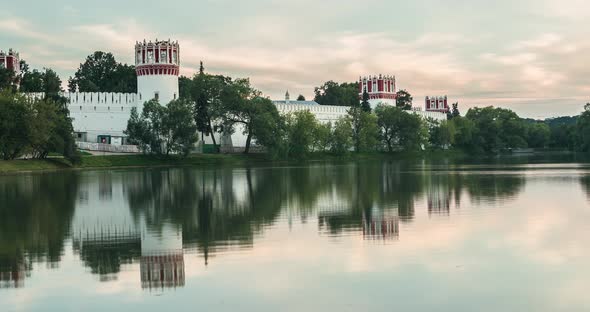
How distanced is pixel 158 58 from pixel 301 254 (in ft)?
208

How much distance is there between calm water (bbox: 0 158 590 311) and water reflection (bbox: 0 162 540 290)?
53 mm

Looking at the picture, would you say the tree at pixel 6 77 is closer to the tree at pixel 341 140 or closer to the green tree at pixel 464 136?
the tree at pixel 341 140

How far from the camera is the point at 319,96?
129875 mm

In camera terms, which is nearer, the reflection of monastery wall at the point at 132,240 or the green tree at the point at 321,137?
the reflection of monastery wall at the point at 132,240

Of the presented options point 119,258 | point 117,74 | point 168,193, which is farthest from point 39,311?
point 117,74

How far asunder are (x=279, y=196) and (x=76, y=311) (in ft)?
53.4

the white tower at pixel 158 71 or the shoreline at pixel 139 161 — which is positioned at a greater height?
the white tower at pixel 158 71

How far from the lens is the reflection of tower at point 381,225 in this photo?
47.2 ft

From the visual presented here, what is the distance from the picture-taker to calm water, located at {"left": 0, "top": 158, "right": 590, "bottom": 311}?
9234 millimetres

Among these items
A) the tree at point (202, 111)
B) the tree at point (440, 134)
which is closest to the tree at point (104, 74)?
the tree at point (202, 111)

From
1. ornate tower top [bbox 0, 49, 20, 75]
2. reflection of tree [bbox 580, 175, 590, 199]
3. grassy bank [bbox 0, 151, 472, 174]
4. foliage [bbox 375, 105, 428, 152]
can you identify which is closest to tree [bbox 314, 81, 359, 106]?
foliage [bbox 375, 105, 428, 152]

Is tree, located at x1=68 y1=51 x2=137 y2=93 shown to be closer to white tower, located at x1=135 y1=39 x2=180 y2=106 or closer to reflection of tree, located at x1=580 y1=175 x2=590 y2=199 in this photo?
white tower, located at x1=135 y1=39 x2=180 y2=106

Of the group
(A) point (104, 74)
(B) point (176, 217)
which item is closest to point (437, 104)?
(A) point (104, 74)

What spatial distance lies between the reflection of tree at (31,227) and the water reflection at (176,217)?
0.07 feet
